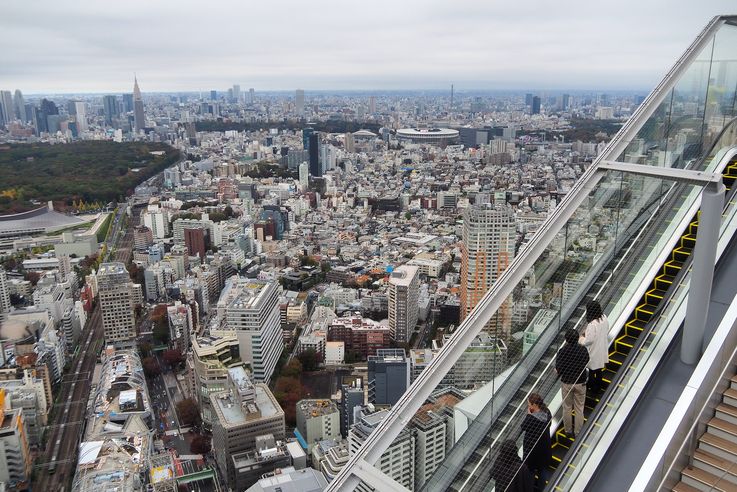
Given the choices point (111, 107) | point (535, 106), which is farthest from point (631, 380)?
point (111, 107)

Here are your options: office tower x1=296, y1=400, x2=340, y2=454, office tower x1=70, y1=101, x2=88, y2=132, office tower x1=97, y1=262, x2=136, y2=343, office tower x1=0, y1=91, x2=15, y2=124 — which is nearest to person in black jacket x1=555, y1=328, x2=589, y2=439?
office tower x1=296, y1=400, x2=340, y2=454

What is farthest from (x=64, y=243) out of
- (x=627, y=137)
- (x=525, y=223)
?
(x=627, y=137)

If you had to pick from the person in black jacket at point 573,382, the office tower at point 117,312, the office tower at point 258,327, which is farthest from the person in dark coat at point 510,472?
the office tower at point 117,312

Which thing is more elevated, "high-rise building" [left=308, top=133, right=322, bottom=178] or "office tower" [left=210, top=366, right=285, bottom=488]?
"high-rise building" [left=308, top=133, right=322, bottom=178]

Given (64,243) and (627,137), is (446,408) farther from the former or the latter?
(64,243)

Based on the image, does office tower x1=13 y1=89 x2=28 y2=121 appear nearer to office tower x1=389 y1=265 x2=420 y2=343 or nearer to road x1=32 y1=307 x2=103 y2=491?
road x1=32 y1=307 x2=103 y2=491

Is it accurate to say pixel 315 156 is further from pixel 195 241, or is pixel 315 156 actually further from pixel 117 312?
pixel 117 312

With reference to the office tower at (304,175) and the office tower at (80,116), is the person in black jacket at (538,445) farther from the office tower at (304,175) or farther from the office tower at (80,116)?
the office tower at (80,116)
